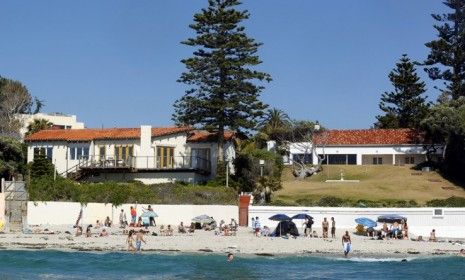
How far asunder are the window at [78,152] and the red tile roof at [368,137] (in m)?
18.1

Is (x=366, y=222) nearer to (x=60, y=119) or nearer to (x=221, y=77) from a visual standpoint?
(x=221, y=77)

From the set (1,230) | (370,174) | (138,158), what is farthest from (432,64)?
(1,230)

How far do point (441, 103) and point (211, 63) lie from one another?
17190 mm

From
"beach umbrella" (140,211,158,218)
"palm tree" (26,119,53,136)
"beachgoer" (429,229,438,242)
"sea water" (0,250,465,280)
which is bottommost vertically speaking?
"sea water" (0,250,465,280)

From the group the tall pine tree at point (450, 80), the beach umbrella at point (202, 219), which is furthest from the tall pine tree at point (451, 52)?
the beach umbrella at point (202, 219)

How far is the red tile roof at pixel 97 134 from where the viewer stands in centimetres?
5375

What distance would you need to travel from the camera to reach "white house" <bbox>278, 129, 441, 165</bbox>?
63000 millimetres

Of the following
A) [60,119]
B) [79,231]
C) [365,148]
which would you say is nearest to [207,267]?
[79,231]

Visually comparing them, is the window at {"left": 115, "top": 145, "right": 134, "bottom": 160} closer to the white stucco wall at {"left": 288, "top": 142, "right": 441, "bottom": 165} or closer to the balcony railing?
the balcony railing

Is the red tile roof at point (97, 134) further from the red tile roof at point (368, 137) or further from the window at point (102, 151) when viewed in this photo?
the red tile roof at point (368, 137)

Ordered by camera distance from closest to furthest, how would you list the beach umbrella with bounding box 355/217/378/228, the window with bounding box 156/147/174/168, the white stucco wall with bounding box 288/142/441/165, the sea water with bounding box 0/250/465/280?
the sea water with bounding box 0/250/465/280
the beach umbrella with bounding box 355/217/378/228
the window with bounding box 156/147/174/168
the white stucco wall with bounding box 288/142/441/165

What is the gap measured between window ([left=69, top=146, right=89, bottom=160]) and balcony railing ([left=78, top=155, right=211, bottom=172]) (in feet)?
1.01

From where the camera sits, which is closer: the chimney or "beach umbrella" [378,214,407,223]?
"beach umbrella" [378,214,407,223]

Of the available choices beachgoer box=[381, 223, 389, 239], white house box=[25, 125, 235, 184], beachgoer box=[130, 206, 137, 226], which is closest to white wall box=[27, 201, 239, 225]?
beachgoer box=[130, 206, 137, 226]
